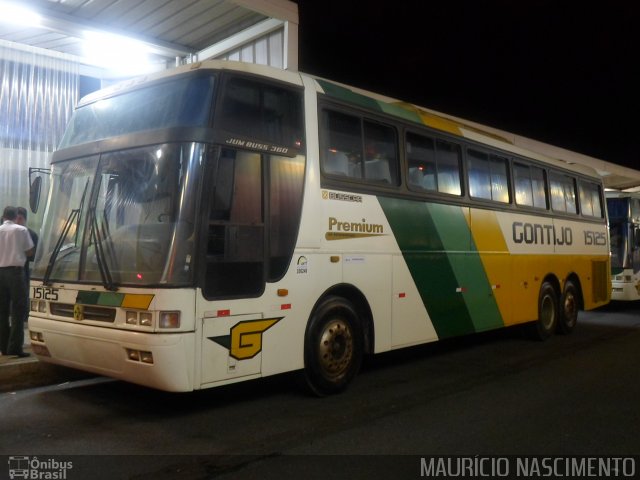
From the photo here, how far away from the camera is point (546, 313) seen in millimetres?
11523

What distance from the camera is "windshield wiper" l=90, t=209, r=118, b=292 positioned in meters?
5.66

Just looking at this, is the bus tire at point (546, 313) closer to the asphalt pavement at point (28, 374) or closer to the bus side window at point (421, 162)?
the bus side window at point (421, 162)

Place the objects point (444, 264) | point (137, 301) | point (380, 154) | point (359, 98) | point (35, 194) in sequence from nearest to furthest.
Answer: point (137, 301), point (35, 194), point (359, 98), point (380, 154), point (444, 264)

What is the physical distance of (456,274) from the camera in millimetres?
8836

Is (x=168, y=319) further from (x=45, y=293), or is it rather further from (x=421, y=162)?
(x=421, y=162)

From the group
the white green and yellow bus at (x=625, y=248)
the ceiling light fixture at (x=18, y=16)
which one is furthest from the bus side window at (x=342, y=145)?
the white green and yellow bus at (x=625, y=248)

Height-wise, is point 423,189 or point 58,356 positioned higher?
Result: point 423,189

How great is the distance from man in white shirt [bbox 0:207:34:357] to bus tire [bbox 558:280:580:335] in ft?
31.1

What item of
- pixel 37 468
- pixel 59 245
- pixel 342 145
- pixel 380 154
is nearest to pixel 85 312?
pixel 59 245

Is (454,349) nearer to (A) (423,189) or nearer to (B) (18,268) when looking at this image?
(A) (423,189)

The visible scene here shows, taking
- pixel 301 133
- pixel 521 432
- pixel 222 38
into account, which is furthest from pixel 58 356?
pixel 222 38

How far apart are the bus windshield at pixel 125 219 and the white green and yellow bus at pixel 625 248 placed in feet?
47.5

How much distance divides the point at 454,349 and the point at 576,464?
557 centimetres

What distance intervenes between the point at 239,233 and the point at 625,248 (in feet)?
48.1
